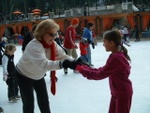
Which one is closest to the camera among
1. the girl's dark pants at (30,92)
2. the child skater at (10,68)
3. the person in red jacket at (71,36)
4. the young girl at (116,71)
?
the young girl at (116,71)

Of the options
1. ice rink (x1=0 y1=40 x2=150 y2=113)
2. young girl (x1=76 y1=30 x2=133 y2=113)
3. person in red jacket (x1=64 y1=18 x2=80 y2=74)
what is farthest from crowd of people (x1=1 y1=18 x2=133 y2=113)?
person in red jacket (x1=64 y1=18 x2=80 y2=74)

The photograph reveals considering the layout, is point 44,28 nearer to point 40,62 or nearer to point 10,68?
point 40,62

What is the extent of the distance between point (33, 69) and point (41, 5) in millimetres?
35663

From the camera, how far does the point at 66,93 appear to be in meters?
5.55

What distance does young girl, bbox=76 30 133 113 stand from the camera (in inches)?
103

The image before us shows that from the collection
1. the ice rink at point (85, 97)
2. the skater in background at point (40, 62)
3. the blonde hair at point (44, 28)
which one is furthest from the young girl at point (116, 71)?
the ice rink at point (85, 97)

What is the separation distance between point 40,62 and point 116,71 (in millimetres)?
691

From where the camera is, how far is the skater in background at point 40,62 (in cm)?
275

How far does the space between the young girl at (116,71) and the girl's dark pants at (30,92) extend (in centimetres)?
78

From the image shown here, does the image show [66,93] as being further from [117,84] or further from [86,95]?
[117,84]

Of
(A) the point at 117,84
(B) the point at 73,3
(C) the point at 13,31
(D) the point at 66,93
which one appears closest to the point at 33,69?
(A) the point at 117,84

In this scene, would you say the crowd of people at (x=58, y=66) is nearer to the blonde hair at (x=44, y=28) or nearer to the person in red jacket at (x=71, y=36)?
the blonde hair at (x=44, y=28)

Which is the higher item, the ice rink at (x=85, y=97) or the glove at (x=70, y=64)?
the glove at (x=70, y=64)

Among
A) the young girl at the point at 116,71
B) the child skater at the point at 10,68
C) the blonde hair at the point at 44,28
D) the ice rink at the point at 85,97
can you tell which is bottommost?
the ice rink at the point at 85,97
